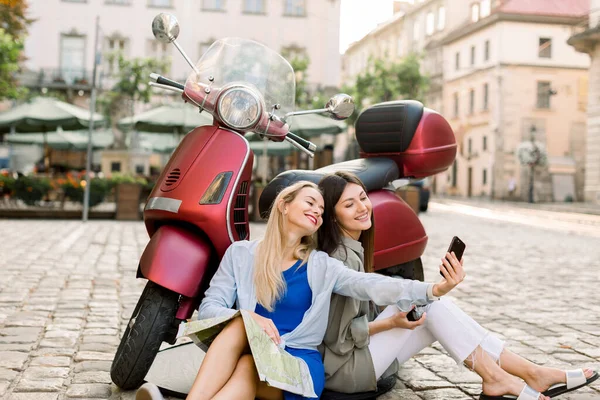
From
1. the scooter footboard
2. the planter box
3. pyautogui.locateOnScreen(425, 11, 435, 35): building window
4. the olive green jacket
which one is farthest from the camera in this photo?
pyautogui.locateOnScreen(425, 11, 435, 35): building window

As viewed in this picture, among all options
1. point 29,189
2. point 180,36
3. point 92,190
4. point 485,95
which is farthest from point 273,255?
point 485,95

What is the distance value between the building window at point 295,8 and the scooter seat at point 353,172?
35.0m

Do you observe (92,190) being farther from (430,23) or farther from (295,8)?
(430,23)

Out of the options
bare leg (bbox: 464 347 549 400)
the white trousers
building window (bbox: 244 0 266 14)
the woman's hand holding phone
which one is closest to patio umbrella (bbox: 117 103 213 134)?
the white trousers

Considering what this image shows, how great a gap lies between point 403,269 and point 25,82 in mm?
34939

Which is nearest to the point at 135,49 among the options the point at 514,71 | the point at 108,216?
the point at 514,71

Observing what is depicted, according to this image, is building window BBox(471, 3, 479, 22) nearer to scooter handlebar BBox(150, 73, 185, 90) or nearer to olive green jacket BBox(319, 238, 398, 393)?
scooter handlebar BBox(150, 73, 185, 90)

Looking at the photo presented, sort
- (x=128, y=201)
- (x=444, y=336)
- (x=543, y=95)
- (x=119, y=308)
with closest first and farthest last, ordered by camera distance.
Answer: (x=444, y=336) → (x=119, y=308) → (x=128, y=201) → (x=543, y=95)

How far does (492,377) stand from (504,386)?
57mm

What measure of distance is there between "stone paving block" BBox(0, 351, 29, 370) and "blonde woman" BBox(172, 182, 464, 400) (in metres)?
1.37

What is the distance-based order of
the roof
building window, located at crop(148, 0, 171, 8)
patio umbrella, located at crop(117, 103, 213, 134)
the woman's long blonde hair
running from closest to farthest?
the woman's long blonde hair → patio umbrella, located at crop(117, 103, 213, 134) → building window, located at crop(148, 0, 171, 8) → the roof

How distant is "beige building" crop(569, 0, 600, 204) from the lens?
106 feet

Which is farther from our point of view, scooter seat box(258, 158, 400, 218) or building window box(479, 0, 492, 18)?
building window box(479, 0, 492, 18)

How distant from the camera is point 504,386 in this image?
3.05m
